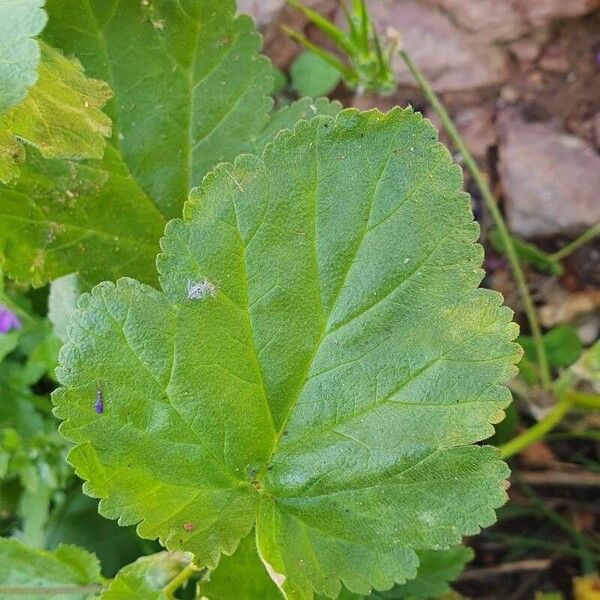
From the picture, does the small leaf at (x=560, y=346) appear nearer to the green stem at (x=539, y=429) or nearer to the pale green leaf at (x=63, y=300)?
the green stem at (x=539, y=429)

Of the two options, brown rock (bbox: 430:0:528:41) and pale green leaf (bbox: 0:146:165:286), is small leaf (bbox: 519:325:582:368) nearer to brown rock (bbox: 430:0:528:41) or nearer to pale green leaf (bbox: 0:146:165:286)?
brown rock (bbox: 430:0:528:41)

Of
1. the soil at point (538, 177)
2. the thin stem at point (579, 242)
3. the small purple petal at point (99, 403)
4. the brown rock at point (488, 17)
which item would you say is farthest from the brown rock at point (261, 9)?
the small purple petal at point (99, 403)

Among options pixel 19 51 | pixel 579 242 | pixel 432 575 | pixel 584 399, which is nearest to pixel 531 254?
pixel 579 242

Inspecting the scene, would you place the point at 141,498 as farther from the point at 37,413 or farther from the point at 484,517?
the point at 37,413

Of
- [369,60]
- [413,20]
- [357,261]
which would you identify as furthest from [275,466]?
[413,20]

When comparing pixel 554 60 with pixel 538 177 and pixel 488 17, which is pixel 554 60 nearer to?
pixel 488 17
